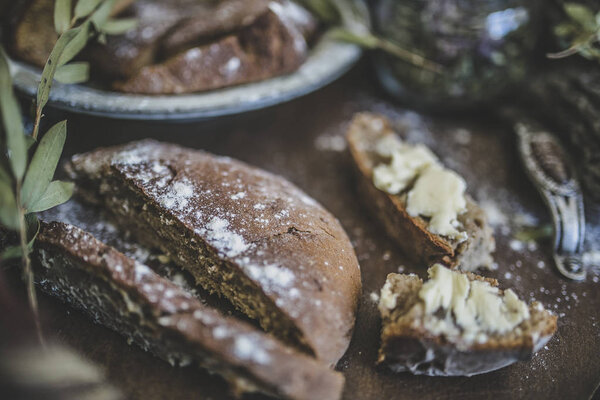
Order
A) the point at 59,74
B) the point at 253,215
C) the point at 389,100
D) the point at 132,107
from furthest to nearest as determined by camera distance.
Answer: the point at 389,100, the point at 132,107, the point at 59,74, the point at 253,215

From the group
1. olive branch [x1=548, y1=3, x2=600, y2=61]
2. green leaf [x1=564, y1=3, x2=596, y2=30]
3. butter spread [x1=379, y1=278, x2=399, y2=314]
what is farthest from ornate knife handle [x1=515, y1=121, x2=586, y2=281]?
butter spread [x1=379, y1=278, x2=399, y2=314]

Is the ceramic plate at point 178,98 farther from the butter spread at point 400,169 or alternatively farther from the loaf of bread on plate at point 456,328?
the loaf of bread on plate at point 456,328

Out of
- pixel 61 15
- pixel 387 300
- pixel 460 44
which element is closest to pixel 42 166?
pixel 61 15

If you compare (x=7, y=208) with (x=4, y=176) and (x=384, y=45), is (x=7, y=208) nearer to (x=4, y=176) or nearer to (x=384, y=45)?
(x=4, y=176)

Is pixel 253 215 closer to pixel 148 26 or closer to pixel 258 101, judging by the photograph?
pixel 258 101

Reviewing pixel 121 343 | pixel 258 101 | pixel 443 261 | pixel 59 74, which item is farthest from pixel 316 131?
pixel 121 343

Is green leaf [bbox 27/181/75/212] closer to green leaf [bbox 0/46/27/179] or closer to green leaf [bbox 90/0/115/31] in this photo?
green leaf [bbox 0/46/27/179]
